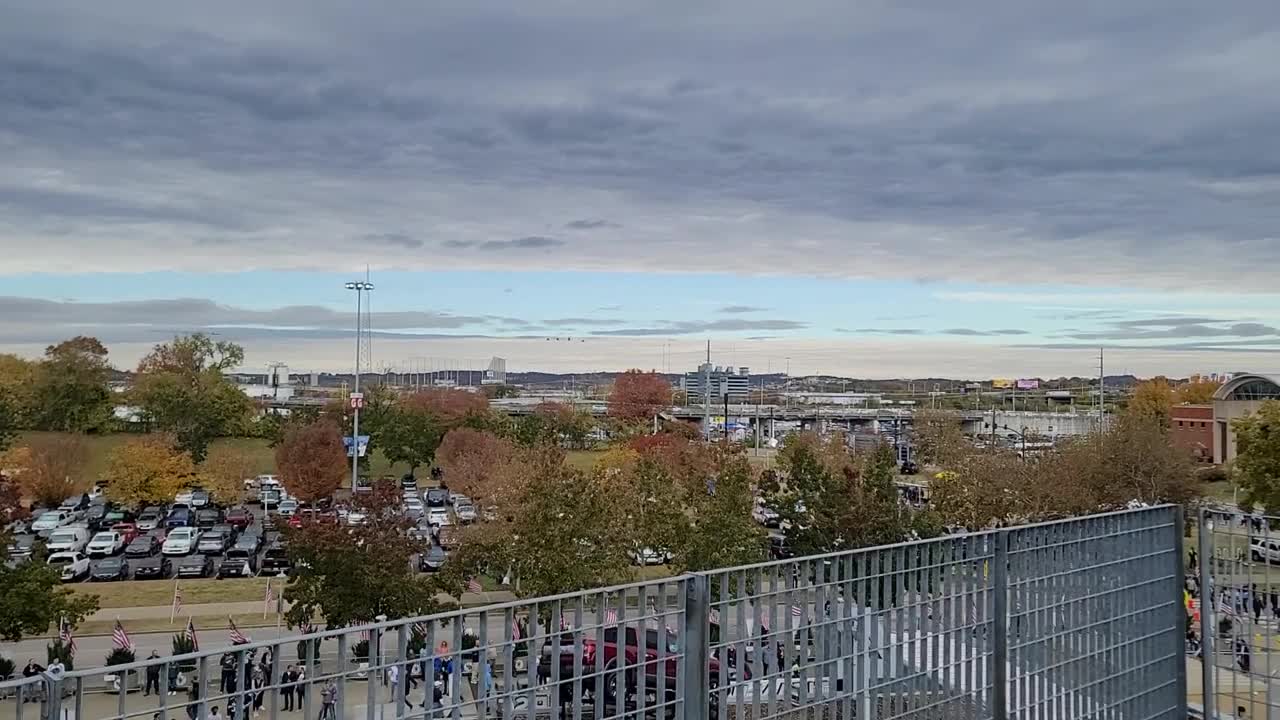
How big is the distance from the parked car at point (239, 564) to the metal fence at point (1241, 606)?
24.9 m

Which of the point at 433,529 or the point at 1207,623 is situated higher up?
the point at 1207,623

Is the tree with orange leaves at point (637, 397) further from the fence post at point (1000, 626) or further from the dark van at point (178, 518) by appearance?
the fence post at point (1000, 626)

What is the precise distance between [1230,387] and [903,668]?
164 feet

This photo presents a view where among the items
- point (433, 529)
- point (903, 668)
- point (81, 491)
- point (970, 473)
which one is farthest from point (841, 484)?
point (81, 491)

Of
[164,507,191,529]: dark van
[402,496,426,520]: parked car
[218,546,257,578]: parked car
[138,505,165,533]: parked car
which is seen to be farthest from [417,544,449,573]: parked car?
[138,505,165,533]: parked car

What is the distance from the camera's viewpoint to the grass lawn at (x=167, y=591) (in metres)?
23.8

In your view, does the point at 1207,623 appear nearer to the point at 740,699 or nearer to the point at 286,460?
the point at 740,699

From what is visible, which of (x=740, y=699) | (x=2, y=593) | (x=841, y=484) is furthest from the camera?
(x=841, y=484)

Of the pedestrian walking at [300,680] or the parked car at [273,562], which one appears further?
the parked car at [273,562]

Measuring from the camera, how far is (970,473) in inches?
1041

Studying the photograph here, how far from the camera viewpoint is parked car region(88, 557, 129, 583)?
2659cm

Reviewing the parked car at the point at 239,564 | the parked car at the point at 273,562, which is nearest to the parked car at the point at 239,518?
the parked car at the point at 239,564

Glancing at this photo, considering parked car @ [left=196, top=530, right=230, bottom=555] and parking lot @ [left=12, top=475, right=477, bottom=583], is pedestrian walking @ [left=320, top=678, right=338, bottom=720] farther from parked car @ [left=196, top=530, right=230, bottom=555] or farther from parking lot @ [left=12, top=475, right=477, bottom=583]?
parked car @ [left=196, top=530, right=230, bottom=555]

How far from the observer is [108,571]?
2680cm
